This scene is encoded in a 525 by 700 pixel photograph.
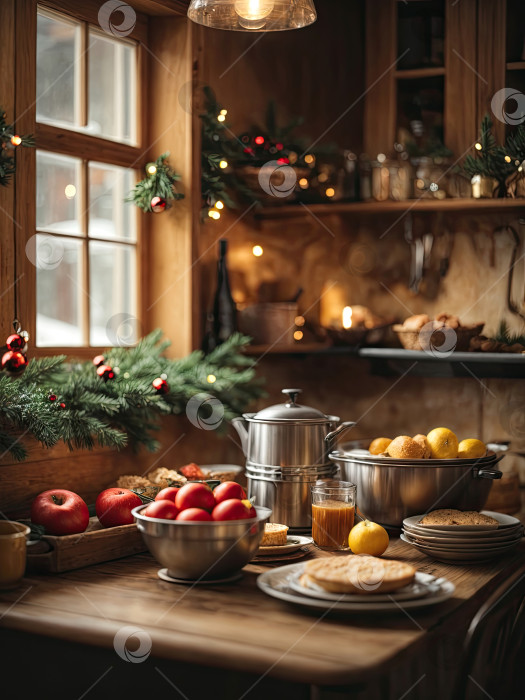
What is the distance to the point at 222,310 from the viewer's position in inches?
108

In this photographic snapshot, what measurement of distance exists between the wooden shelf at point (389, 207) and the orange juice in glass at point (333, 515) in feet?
3.92

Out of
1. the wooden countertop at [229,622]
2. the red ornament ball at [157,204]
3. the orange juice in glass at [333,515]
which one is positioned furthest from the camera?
the red ornament ball at [157,204]

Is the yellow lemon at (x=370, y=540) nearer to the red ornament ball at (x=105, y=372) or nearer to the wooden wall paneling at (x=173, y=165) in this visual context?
the red ornament ball at (x=105, y=372)

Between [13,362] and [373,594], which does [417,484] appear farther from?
[13,362]

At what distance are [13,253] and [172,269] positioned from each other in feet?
2.03

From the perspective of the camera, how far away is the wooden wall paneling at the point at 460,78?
9.37 ft

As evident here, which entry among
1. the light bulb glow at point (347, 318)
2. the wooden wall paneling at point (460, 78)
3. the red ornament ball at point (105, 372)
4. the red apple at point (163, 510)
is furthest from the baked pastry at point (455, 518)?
the wooden wall paneling at point (460, 78)

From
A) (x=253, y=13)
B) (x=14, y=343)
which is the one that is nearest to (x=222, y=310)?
(x=14, y=343)

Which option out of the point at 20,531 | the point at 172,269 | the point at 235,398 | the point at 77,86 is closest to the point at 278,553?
the point at 20,531

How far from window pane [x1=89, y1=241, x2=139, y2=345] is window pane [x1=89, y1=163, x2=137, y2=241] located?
44mm

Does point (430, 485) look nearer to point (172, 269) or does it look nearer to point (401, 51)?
point (172, 269)

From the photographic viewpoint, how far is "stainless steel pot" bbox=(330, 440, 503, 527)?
1990 mm

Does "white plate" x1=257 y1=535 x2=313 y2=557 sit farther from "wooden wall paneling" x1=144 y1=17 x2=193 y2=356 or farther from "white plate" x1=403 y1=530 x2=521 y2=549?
"wooden wall paneling" x1=144 y1=17 x2=193 y2=356

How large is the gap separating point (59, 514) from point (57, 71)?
1.26 metres
